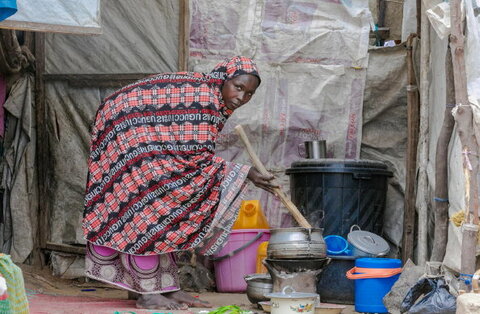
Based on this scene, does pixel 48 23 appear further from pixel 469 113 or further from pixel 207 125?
pixel 469 113

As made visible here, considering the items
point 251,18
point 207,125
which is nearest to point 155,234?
point 207,125

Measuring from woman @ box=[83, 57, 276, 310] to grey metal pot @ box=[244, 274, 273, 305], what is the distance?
1.07ft

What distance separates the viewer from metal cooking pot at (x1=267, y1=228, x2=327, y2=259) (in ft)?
18.2

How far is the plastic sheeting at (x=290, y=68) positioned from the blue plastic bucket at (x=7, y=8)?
307 cm

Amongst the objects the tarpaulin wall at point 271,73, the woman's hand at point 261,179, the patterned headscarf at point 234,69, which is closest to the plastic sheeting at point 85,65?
the tarpaulin wall at point 271,73

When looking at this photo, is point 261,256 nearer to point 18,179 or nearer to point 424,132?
point 424,132

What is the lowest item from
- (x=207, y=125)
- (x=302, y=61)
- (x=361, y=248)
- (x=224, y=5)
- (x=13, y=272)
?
(x=361, y=248)

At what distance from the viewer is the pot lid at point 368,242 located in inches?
238

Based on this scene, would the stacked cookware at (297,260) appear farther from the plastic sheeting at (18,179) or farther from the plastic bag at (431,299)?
the plastic sheeting at (18,179)

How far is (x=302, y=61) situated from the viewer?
7.48m

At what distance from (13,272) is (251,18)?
4.84m

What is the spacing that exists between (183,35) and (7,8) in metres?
3.11

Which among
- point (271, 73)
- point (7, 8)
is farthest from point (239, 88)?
point (271, 73)

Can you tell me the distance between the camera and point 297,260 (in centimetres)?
554
